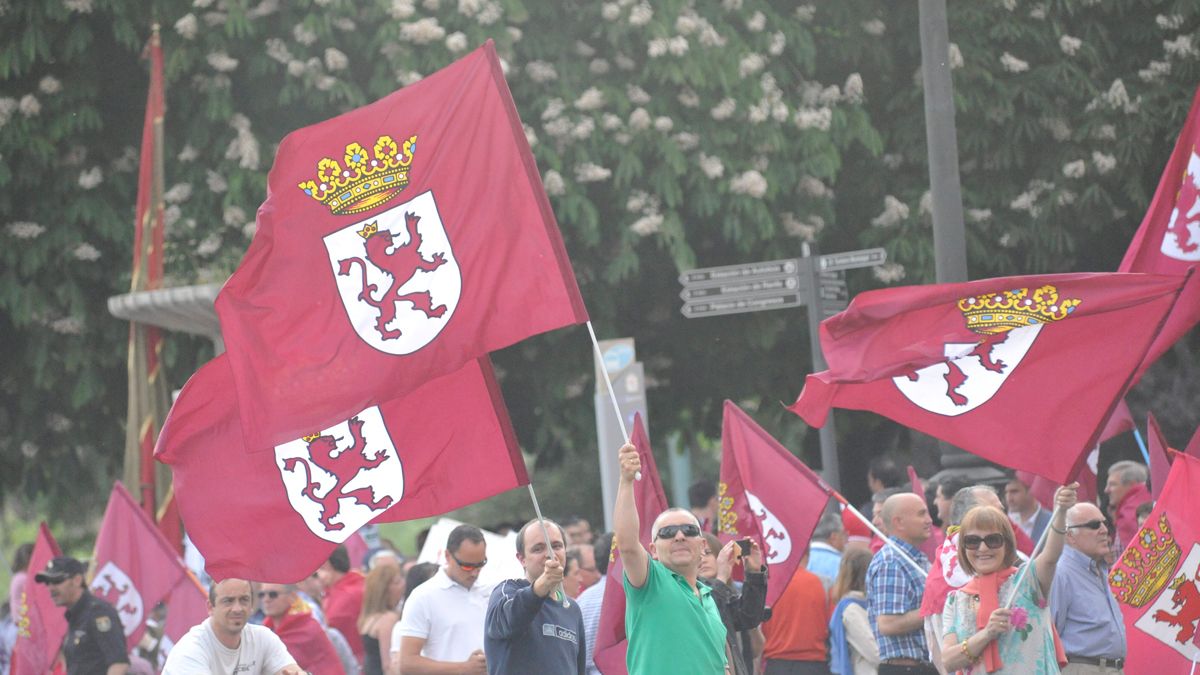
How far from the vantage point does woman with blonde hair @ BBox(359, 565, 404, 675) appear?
1200cm

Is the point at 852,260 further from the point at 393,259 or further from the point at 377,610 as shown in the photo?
the point at 393,259

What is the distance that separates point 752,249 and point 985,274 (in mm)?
2229

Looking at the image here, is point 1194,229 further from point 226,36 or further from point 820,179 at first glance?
point 226,36

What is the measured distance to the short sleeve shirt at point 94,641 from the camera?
1151cm

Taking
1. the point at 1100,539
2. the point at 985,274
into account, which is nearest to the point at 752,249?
the point at 985,274

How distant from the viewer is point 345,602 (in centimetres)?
1367

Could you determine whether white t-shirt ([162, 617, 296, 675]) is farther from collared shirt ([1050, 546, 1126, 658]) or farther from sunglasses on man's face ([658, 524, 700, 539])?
collared shirt ([1050, 546, 1126, 658])

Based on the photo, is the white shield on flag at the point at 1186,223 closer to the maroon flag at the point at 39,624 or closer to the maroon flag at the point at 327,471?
the maroon flag at the point at 327,471

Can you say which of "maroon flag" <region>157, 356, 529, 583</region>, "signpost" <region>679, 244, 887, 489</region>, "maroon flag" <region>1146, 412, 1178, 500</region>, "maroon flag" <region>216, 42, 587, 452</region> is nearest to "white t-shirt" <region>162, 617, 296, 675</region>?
"maroon flag" <region>157, 356, 529, 583</region>

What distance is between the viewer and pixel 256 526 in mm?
8547

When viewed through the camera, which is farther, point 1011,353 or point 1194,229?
point 1194,229

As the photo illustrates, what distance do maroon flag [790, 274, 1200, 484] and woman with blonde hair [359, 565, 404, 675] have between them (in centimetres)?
379

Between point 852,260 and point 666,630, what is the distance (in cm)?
580

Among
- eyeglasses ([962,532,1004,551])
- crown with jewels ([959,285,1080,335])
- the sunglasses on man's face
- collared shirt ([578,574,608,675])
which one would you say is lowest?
collared shirt ([578,574,608,675])
